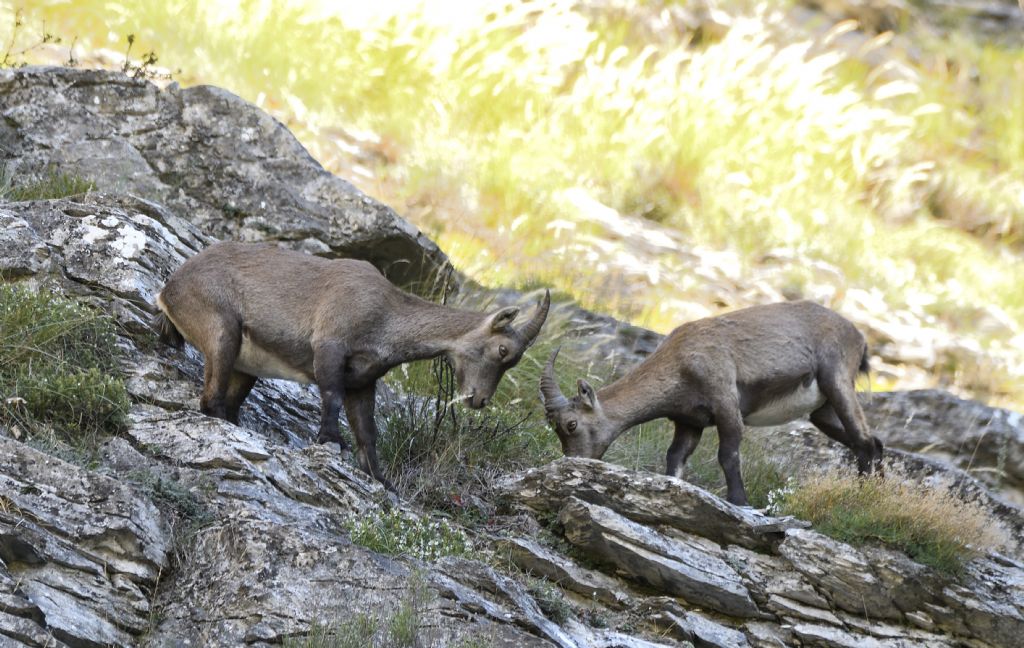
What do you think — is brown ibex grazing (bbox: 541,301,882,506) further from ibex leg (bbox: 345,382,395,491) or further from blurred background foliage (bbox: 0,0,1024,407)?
blurred background foliage (bbox: 0,0,1024,407)

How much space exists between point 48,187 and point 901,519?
7856 millimetres

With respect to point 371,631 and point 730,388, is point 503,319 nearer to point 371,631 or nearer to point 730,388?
point 730,388

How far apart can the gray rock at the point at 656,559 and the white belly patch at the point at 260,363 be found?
87.3 inches

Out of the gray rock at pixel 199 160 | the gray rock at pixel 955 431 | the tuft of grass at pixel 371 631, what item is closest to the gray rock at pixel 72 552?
the tuft of grass at pixel 371 631

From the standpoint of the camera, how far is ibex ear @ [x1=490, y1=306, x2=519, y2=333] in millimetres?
9836

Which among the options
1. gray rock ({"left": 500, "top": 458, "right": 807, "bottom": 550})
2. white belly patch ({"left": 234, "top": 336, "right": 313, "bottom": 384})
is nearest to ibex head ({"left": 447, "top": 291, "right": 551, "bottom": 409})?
gray rock ({"left": 500, "top": 458, "right": 807, "bottom": 550})

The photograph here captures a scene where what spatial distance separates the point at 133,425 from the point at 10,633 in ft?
8.85

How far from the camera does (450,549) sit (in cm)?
807

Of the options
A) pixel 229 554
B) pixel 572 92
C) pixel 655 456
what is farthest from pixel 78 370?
pixel 572 92

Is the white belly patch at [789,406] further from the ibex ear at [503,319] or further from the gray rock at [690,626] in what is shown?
the gray rock at [690,626]

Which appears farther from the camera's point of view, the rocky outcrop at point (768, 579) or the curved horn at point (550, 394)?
the curved horn at point (550, 394)

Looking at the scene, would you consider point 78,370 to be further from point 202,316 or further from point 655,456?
point 655,456

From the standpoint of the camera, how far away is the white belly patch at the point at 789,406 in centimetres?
1140

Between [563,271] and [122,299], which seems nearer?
[122,299]
